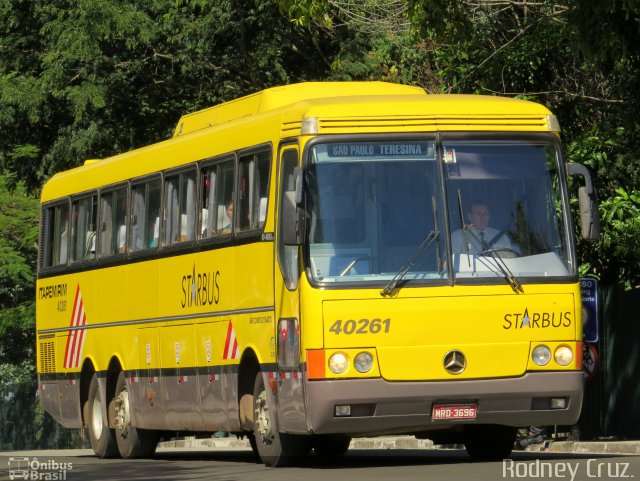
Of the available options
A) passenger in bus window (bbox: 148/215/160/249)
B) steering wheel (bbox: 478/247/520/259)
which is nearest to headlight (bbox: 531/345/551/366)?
steering wheel (bbox: 478/247/520/259)

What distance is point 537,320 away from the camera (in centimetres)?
1520

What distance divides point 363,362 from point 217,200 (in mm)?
3366

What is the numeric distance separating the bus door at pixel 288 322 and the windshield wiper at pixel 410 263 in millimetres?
808

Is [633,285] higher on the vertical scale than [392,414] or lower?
higher

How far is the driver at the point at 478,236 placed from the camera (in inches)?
597

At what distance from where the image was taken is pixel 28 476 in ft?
52.0

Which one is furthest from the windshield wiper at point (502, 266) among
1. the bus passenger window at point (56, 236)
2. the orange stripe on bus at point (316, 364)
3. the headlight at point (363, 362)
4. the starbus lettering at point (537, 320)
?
the bus passenger window at point (56, 236)

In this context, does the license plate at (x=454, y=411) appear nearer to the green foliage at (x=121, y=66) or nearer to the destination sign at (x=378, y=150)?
the destination sign at (x=378, y=150)

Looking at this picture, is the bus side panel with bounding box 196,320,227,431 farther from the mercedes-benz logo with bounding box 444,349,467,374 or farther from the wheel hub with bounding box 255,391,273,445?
the mercedes-benz logo with bounding box 444,349,467,374

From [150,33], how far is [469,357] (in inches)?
699

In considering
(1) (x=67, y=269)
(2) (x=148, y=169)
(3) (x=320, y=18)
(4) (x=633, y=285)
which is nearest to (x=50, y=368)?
(1) (x=67, y=269)

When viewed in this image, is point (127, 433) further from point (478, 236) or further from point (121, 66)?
point (121, 66)

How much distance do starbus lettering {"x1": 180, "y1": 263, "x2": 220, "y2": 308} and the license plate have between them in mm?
3305

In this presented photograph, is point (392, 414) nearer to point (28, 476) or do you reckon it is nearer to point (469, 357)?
point (469, 357)
